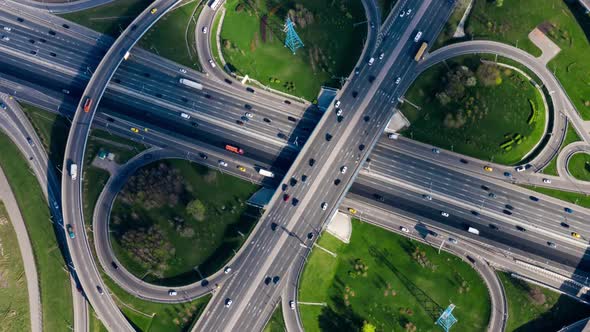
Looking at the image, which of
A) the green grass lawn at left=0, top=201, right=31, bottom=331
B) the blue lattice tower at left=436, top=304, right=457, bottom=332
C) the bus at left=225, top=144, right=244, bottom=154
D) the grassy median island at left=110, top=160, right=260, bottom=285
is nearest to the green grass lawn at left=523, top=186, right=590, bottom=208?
the blue lattice tower at left=436, top=304, right=457, bottom=332

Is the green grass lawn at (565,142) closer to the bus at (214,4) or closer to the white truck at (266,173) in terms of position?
the white truck at (266,173)

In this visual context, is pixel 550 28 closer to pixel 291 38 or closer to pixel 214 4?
pixel 291 38

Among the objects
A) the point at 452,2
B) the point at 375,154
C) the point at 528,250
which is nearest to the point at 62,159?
the point at 375,154

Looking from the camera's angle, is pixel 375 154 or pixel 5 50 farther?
pixel 5 50

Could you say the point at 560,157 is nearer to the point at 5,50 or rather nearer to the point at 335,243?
the point at 335,243

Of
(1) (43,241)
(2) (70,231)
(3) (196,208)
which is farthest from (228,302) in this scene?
(1) (43,241)

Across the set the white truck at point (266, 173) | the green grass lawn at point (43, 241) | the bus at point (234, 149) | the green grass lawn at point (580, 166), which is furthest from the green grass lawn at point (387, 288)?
the green grass lawn at point (43, 241)
